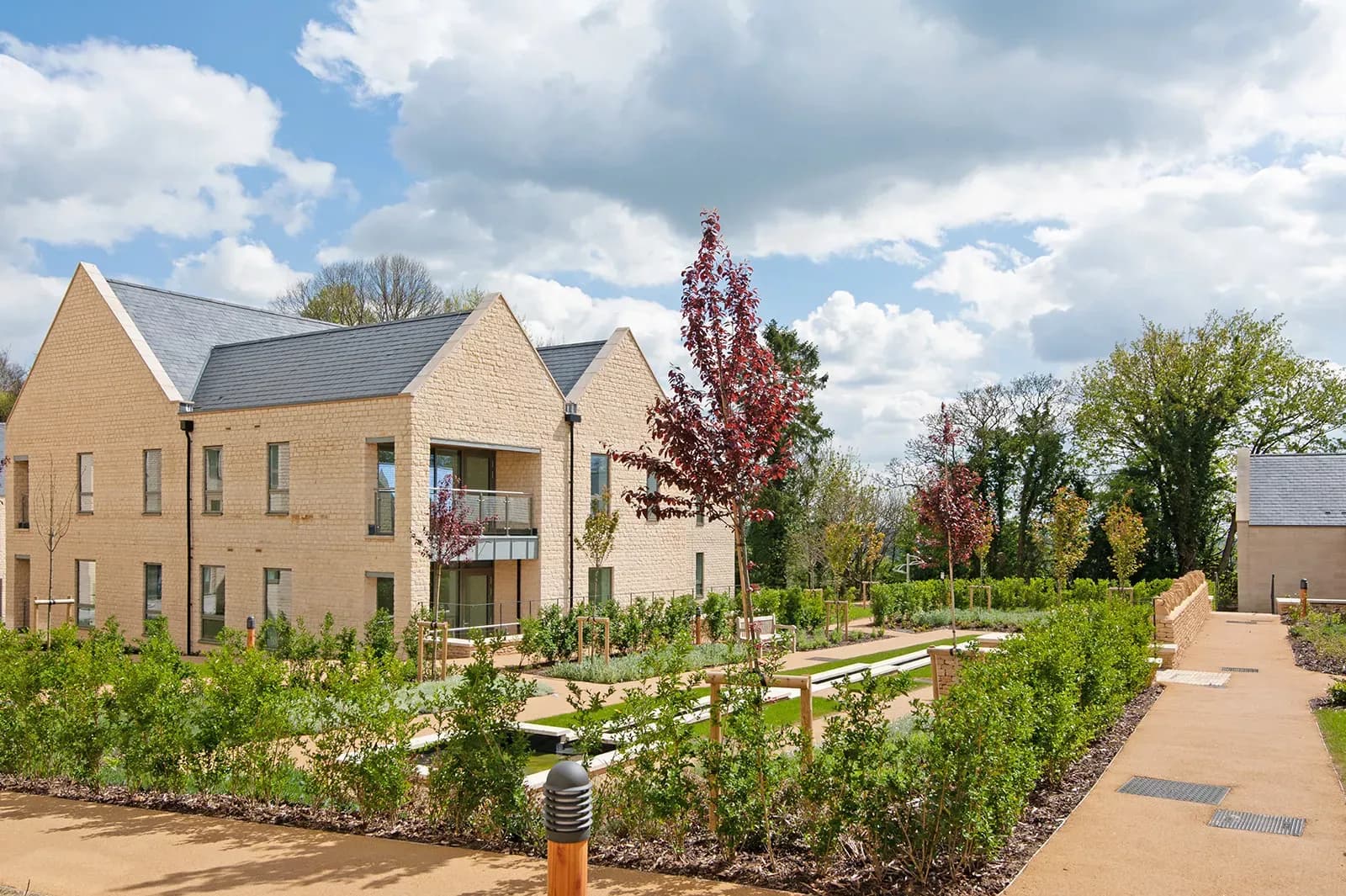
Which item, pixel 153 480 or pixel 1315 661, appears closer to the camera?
pixel 1315 661

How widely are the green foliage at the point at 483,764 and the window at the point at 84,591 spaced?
2315 cm

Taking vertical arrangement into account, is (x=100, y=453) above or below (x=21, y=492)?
above

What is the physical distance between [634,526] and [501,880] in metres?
21.6

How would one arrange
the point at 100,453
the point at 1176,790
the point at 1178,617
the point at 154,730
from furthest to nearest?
the point at 100,453
the point at 1178,617
the point at 1176,790
the point at 154,730

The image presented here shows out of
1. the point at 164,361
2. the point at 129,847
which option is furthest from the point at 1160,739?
→ the point at 164,361

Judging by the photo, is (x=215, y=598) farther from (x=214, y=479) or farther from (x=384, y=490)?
(x=384, y=490)

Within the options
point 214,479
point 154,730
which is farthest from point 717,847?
point 214,479

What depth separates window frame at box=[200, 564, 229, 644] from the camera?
947 inches

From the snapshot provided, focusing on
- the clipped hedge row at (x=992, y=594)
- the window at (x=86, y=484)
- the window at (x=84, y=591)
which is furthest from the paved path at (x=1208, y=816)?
the window at (x=86, y=484)

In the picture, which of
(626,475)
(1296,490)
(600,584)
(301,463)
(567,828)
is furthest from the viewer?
(1296,490)

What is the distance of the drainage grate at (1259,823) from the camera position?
7.95m

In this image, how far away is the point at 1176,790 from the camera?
9234 millimetres

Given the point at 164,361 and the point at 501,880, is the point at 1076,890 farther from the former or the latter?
the point at 164,361

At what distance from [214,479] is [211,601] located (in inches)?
113
